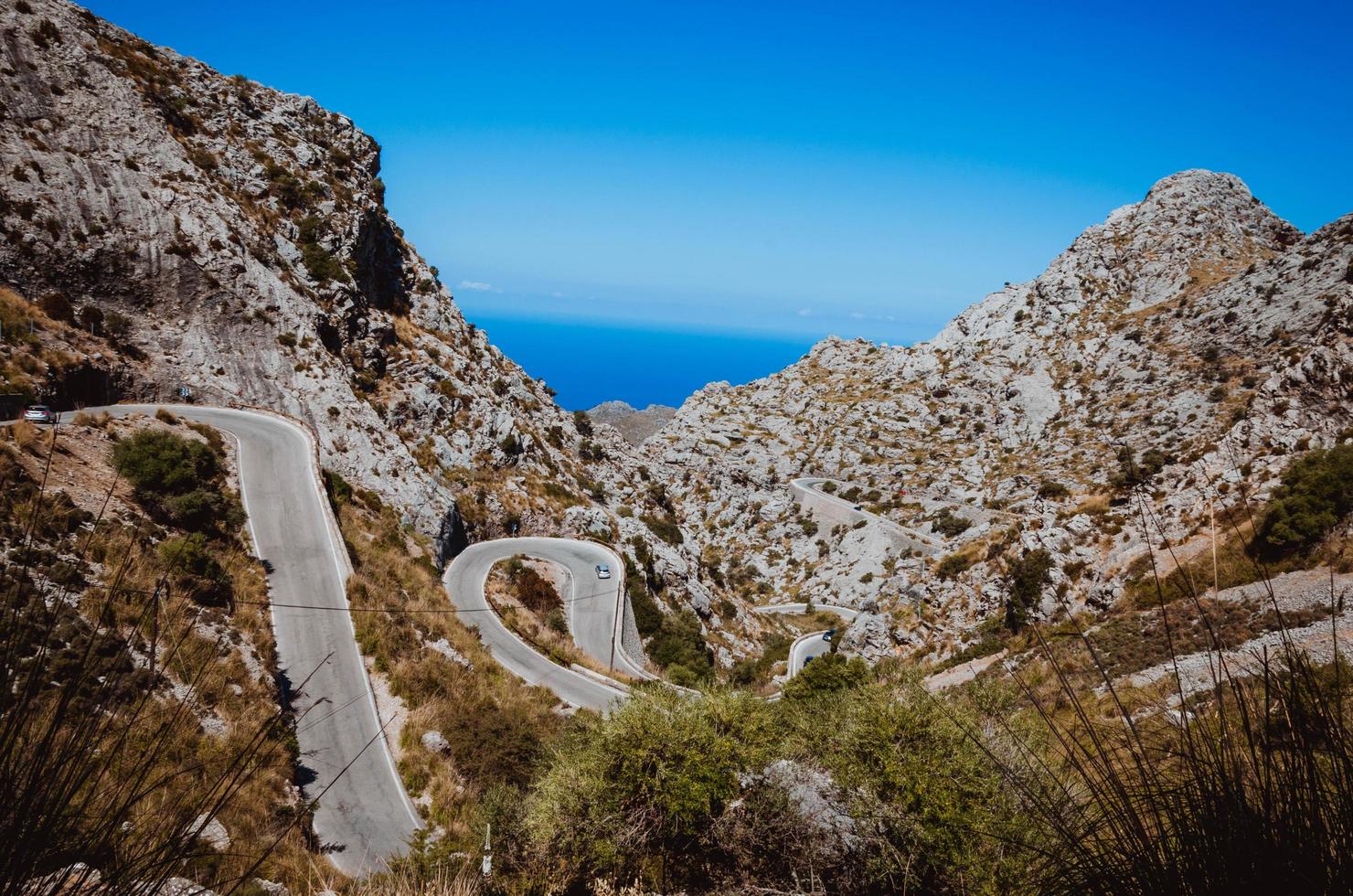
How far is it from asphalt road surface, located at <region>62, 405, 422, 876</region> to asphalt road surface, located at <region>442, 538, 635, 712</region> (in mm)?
6784

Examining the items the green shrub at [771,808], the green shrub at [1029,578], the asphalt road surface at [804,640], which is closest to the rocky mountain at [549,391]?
the green shrub at [1029,578]

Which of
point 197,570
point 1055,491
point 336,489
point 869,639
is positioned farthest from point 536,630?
point 1055,491

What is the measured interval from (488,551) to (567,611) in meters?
6.48

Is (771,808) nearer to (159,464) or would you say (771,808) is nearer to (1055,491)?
(159,464)

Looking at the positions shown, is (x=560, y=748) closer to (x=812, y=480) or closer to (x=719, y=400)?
(x=812, y=480)

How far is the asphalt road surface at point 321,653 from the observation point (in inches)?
512

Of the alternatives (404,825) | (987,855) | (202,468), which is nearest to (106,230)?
(202,468)

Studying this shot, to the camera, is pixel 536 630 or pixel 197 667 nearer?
pixel 197 667

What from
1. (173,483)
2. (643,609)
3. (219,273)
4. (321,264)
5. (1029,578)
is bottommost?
(643,609)

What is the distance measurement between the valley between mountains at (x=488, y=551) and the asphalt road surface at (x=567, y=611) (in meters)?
0.26

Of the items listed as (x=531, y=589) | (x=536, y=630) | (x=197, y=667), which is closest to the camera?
(x=197, y=667)

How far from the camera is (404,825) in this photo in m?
13.4

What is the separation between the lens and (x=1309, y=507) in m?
18.8

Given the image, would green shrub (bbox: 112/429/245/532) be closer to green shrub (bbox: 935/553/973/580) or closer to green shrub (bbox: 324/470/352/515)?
green shrub (bbox: 324/470/352/515)
